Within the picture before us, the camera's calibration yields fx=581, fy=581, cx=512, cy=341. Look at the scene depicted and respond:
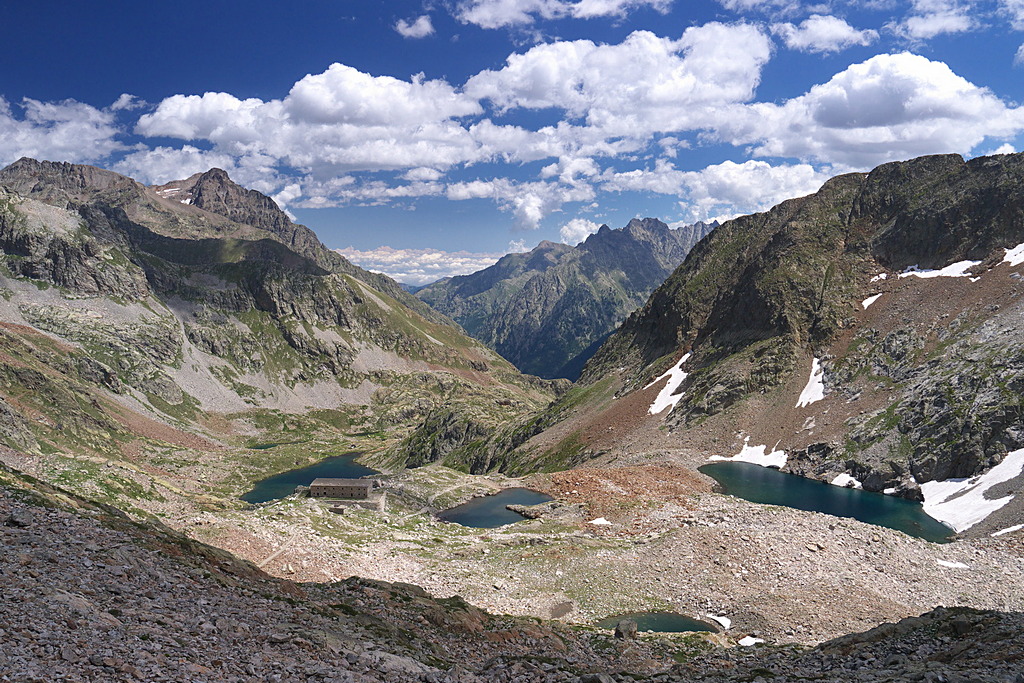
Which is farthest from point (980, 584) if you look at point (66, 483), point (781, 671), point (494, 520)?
point (66, 483)

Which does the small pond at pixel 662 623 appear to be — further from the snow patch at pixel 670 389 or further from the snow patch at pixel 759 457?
the snow patch at pixel 670 389

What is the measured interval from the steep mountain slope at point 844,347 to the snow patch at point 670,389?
57 cm

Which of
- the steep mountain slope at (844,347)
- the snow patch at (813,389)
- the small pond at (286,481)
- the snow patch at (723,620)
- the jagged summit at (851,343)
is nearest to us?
the snow patch at (723,620)

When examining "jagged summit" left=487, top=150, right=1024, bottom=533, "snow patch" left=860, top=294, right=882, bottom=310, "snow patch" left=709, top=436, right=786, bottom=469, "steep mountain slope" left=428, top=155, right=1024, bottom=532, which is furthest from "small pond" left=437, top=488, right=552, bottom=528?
"snow patch" left=860, top=294, right=882, bottom=310

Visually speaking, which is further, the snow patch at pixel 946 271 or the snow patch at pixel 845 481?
the snow patch at pixel 946 271

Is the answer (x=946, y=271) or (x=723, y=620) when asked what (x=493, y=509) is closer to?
(x=723, y=620)

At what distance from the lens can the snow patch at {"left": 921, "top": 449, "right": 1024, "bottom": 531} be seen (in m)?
77.9

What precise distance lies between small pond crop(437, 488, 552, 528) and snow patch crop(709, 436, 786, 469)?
46490mm

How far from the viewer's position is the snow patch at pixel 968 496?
256ft

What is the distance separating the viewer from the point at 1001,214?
13212 cm

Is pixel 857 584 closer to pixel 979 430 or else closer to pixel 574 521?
pixel 574 521

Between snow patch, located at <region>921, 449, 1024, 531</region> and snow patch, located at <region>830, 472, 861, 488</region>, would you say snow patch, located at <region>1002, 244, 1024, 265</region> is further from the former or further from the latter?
snow patch, located at <region>830, 472, 861, 488</region>

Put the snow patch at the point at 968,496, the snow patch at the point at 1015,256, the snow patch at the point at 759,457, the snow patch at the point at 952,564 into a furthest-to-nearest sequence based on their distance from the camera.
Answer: the snow patch at the point at 1015,256, the snow patch at the point at 759,457, the snow patch at the point at 968,496, the snow patch at the point at 952,564

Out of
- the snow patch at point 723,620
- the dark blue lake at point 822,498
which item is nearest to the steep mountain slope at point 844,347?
the dark blue lake at point 822,498
